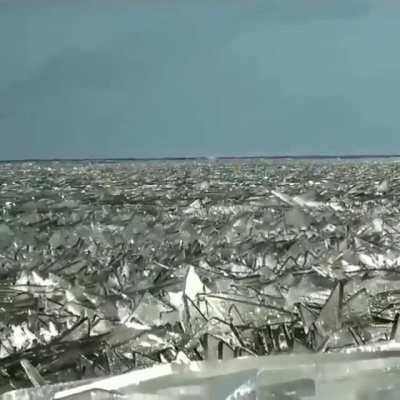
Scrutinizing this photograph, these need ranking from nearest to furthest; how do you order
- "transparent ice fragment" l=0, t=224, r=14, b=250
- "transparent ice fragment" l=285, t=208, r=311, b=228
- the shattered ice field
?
the shattered ice field < "transparent ice fragment" l=0, t=224, r=14, b=250 < "transparent ice fragment" l=285, t=208, r=311, b=228

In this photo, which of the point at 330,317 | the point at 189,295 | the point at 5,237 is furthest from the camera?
the point at 5,237

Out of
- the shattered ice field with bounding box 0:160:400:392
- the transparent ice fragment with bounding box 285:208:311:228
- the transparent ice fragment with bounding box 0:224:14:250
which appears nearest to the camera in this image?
the shattered ice field with bounding box 0:160:400:392

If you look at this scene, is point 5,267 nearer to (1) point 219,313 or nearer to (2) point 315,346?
(1) point 219,313

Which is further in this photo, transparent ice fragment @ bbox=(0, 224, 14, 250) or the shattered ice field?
transparent ice fragment @ bbox=(0, 224, 14, 250)

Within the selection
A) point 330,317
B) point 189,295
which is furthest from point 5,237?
point 330,317

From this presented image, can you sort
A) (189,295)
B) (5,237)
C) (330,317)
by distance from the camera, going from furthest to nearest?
(5,237) < (189,295) < (330,317)

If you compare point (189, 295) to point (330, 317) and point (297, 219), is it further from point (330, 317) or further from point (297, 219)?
point (297, 219)

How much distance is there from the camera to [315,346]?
1.04 m

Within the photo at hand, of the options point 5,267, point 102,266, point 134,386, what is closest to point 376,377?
point 134,386

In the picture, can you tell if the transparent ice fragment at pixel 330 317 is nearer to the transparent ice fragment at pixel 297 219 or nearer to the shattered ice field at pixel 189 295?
the shattered ice field at pixel 189 295

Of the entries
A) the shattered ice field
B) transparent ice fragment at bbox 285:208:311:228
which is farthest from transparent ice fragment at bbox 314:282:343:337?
transparent ice fragment at bbox 285:208:311:228

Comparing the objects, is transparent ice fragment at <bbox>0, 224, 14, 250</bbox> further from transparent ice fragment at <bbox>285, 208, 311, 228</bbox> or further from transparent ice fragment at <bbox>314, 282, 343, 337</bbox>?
transparent ice fragment at <bbox>314, 282, 343, 337</bbox>

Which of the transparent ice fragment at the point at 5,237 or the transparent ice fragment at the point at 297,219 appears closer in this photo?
the transparent ice fragment at the point at 5,237

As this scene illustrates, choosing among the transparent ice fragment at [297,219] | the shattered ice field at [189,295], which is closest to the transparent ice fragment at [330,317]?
the shattered ice field at [189,295]
